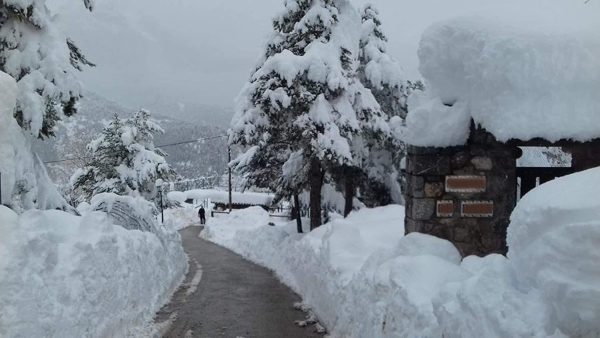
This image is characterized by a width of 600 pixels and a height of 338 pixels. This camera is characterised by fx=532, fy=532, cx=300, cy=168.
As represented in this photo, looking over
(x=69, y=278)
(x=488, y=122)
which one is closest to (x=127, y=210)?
(x=69, y=278)

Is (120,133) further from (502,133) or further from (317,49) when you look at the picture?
(502,133)

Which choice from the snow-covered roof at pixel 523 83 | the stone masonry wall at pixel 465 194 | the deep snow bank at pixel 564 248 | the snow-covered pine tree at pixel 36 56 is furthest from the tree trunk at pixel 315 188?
the deep snow bank at pixel 564 248

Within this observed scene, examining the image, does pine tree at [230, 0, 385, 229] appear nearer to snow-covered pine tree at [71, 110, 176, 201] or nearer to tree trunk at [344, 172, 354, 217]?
tree trunk at [344, 172, 354, 217]

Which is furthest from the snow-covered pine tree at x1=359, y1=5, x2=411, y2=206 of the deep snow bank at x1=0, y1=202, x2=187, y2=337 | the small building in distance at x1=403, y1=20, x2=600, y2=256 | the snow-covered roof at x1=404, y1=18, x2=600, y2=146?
the deep snow bank at x1=0, y1=202, x2=187, y2=337

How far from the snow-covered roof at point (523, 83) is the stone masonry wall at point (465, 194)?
277mm

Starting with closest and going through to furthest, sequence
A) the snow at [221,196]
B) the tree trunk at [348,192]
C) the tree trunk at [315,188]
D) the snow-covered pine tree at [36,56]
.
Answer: the snow-covered pine tree at [36,56] < the tree trunk at [315,188] < the tree trunk at [348,192] < the snow at [221,196]

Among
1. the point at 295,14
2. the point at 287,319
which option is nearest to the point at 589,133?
the point at 287,319

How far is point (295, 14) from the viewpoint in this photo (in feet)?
52.5

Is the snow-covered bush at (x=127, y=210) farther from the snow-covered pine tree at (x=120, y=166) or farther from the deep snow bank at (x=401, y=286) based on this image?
the snow-covered pine tree at (x=120, y=166)

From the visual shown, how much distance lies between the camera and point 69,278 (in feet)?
20.1

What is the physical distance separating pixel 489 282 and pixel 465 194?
138 inches

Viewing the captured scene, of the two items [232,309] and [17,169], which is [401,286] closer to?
A: [232,309]

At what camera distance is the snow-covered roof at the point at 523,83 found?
6582 millimetres

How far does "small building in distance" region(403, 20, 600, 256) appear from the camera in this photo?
6613 mm
